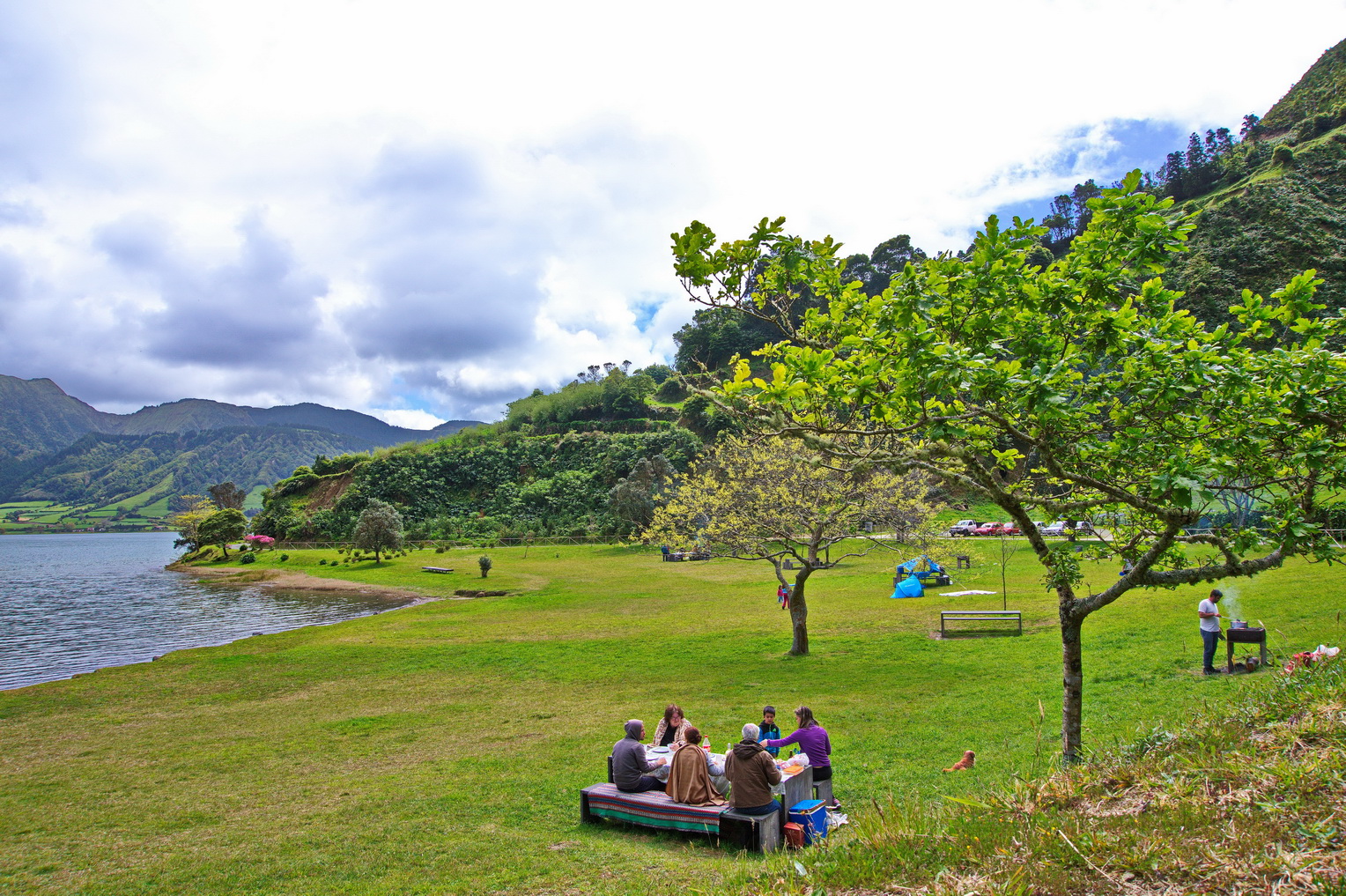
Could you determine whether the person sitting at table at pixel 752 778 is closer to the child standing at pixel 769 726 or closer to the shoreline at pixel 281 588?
the child standing at pixel 769 726

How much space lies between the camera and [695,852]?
24.7 feet

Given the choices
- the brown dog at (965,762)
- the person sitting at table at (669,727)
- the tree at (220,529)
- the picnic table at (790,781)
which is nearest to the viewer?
the picnic table at (790,781)

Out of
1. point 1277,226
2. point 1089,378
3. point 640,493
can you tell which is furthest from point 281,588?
point 1277,226

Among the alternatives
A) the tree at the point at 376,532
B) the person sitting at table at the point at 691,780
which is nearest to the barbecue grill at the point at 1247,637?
the person sitting at table at the point at 691,780

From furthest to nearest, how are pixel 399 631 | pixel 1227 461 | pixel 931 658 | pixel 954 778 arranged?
1. pixel 399 631
2. pixel 931 658
3. pixel 954 778
4. pixel 1227 461

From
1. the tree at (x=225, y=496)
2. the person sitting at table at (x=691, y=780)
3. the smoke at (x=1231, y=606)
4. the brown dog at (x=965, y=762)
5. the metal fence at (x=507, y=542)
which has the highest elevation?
the tree at (x=225, y=496)

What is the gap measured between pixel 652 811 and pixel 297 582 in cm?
4853

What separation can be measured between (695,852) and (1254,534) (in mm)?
6593

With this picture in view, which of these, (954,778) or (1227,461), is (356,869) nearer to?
(954,778)

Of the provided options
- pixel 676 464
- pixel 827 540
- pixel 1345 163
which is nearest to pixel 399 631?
pixel 827 540

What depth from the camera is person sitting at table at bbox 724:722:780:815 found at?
749cm

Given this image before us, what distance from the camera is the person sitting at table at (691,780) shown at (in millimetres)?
8125

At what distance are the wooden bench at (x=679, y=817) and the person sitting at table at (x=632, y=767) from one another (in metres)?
0.08

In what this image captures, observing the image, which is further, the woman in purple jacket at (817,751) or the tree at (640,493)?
the tree at (640,493)
